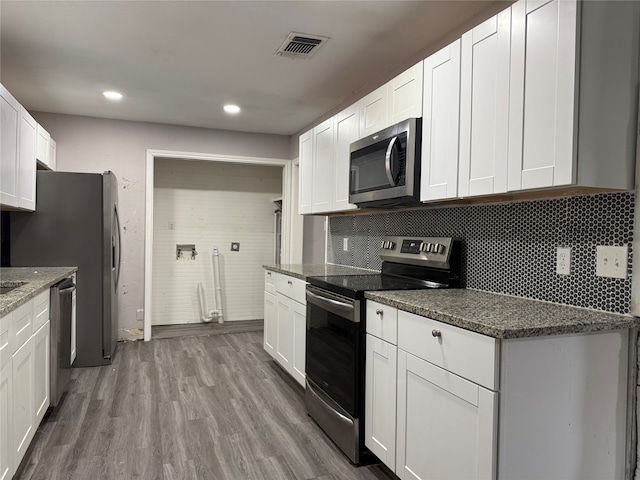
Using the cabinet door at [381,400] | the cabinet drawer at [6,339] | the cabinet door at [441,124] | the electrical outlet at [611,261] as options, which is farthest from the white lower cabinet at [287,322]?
the electrical outlet at [611,261]

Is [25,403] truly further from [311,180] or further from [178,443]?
[311,180]

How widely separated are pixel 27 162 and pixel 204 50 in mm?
1621

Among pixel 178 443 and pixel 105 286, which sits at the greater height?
pixel 105 286

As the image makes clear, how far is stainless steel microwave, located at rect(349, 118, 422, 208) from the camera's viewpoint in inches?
90.1

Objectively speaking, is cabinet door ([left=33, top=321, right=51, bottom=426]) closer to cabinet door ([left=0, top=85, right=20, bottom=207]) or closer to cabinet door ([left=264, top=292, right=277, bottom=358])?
cabinet door ([left=0, top=85, right=20, bottom=207])

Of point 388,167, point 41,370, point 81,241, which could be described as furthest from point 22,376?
point 388,167

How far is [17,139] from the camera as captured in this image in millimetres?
3059

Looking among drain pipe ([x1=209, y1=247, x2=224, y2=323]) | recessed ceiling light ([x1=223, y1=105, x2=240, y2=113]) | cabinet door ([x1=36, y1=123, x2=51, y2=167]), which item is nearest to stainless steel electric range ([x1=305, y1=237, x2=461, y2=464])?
recessed ceiling light ([x1=223, y1=105, x2=240, y2=113])

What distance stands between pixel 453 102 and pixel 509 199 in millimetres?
516

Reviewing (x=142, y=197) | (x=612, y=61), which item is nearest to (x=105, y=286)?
(x=142, y=197)

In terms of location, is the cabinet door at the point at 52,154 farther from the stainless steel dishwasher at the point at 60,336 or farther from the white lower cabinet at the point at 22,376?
the white lower cabinet at the point at 22,376

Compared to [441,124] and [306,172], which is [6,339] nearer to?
[441,124]

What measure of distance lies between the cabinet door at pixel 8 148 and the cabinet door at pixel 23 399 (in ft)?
3.69

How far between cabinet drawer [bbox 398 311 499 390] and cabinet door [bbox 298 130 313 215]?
2.09 meters
